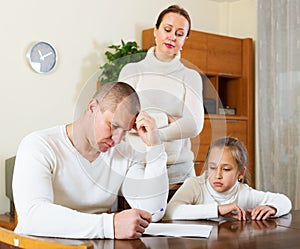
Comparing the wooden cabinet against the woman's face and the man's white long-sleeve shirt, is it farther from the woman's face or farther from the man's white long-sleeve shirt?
the man's white long-sleeve shirt

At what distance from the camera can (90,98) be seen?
1.51 meters

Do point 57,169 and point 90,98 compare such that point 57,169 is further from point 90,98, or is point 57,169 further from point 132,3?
point 132,3

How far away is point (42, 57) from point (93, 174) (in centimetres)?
283

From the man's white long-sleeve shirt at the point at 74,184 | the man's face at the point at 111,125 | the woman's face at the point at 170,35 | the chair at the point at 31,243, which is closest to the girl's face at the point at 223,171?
the man's white long-sleeve shirt at the point at 74,184

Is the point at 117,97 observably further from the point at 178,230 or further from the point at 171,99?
the point at 178,230

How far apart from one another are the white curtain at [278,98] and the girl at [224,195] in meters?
2.78

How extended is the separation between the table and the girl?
77 millimetres

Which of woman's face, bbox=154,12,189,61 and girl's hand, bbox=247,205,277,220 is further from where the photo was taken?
girl's hand, bbox=247,205,277,220

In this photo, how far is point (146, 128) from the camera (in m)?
1.50

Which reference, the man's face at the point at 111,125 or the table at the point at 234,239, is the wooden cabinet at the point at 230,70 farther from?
the man's face at the point at 111,125

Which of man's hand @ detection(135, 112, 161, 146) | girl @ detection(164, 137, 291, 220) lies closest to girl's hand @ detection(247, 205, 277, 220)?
girl @ detection(164, 137, 291, 220)

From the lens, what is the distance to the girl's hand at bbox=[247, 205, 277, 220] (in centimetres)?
193

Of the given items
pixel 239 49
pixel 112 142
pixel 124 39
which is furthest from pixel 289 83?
pixel 112 142

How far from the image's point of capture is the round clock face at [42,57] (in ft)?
14.0
